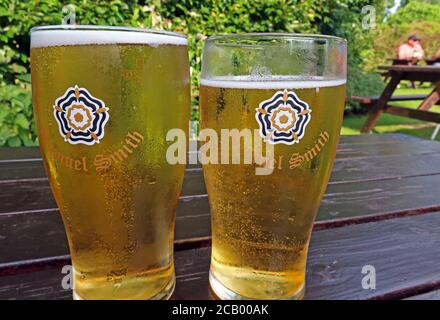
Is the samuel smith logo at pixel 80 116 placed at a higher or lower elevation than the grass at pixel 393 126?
higher

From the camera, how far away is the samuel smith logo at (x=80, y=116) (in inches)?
19.2

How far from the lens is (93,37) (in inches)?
19.2

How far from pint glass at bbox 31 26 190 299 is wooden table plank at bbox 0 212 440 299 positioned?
0.21 feet

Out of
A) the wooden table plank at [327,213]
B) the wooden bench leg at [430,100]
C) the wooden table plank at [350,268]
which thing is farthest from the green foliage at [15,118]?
the wooden bench leg at [430,100]

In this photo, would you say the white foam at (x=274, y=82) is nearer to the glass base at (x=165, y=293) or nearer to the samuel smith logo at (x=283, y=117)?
the samuel smith logo at (x=283, y=117)

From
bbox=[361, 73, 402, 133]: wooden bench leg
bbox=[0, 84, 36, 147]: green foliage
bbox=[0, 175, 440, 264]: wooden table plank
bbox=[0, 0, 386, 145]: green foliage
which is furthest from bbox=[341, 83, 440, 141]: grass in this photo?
bbox=[0, 175, 440, 264]: wooden table plank

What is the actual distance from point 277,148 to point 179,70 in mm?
Result: 153

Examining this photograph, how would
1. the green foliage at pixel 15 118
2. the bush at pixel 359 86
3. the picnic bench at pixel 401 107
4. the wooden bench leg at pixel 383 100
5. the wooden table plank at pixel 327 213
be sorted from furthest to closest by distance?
the bush at pixel 359 86 < the wooden bench leg at pixel 383 100 < the picnic bench at pixel 401 107 < the green foliage at pixel 15 118 < the wooden table plank at pixel 327 213

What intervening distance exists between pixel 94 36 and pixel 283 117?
0.23 m

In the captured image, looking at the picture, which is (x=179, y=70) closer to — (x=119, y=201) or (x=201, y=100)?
(x=201, y=100)

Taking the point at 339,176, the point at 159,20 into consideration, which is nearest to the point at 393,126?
the point at 159,20

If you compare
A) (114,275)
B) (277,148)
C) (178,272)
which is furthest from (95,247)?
(277,148)

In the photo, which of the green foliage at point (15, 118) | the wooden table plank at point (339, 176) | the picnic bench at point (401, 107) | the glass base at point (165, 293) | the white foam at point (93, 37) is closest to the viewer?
the white foam at point (93, 37)

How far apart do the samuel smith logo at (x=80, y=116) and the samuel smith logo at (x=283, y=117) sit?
0.18 m
